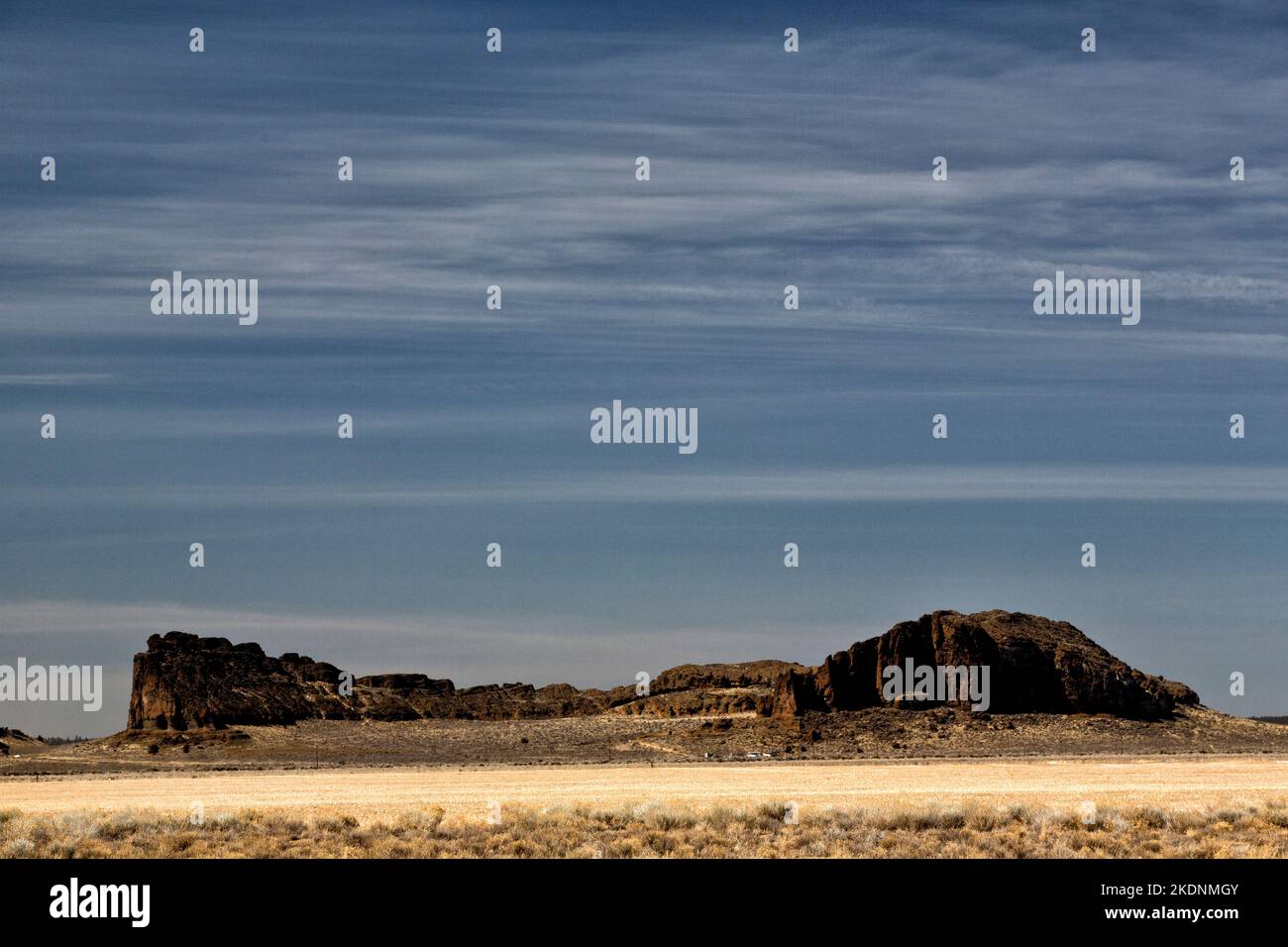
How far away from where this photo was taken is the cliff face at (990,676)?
472 feet

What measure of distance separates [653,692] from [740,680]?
10.5 metres

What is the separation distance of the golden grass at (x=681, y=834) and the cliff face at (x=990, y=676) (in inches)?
4197

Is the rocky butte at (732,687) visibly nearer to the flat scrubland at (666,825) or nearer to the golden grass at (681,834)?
the flat scrubland at (666,825)

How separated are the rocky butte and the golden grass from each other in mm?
106129

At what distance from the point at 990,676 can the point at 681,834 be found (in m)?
119

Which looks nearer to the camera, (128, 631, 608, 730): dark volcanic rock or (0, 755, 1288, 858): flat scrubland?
(0, 755, 1288, 858): flat scrubland

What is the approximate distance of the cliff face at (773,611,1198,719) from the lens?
5669 inches
